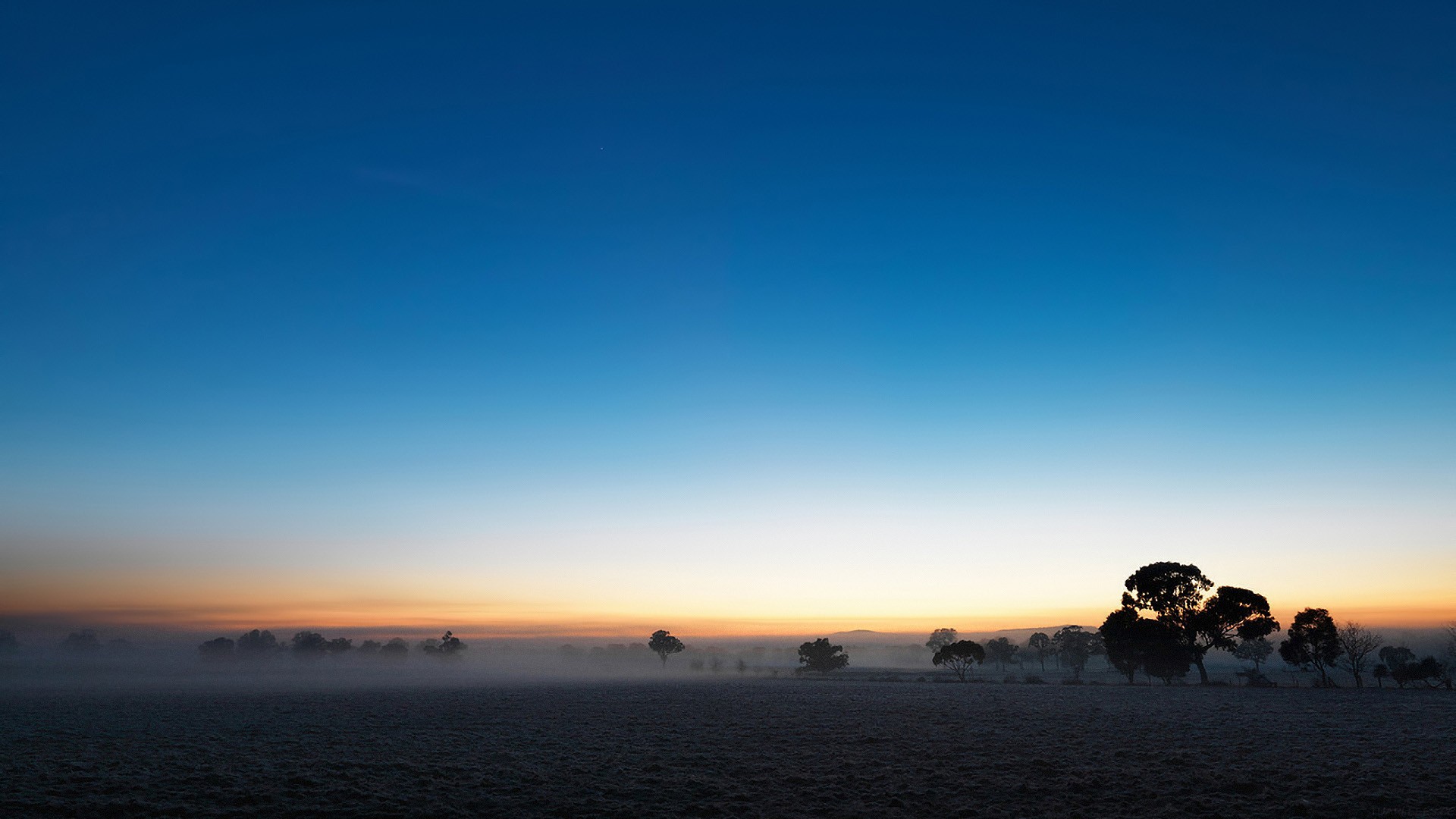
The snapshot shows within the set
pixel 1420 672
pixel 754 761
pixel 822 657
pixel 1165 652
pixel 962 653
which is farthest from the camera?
pixel 822 657

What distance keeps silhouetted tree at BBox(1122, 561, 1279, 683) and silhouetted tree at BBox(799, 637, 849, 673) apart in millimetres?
80260

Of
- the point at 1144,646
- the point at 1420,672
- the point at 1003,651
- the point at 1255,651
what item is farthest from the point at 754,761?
the point at 1003,651

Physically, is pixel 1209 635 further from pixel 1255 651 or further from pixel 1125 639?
pixel 1255 651

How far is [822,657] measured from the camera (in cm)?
15888

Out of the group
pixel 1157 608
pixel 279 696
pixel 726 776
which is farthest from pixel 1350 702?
pixel 279 696

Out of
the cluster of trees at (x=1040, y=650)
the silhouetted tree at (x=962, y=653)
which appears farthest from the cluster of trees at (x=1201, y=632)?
the silhouetted tree at (x=962, y=653)

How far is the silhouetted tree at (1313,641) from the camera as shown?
7438cm

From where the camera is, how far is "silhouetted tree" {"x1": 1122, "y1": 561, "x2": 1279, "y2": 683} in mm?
79375

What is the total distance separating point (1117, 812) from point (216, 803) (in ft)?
89.7

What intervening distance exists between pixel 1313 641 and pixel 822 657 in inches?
3869

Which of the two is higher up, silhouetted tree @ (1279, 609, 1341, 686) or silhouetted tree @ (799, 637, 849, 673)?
silhouetted tree @ (1279, 609, 1341, 686)

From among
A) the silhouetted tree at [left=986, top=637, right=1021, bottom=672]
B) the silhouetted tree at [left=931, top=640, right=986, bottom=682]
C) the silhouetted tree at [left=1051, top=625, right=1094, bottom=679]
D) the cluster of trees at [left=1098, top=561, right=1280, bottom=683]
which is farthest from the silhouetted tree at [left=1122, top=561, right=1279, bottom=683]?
the silhouetted tree at [left=986, top=637, right=1021, bottom=672]

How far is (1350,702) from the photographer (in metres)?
50.3

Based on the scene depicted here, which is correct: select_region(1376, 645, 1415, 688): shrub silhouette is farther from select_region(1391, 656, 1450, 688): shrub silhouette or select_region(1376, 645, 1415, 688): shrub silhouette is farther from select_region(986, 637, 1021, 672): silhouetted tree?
select_region(986, 637, 1021, 672): silhouetted tree
